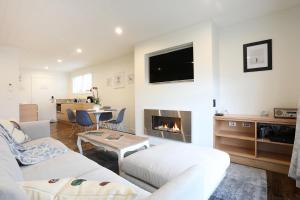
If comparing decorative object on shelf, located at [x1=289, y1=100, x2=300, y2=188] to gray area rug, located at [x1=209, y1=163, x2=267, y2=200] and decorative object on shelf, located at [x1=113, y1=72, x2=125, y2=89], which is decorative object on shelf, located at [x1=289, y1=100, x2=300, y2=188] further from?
decorative object on shelf, located at [x1=113, y1=72, x2=125, y2=89]

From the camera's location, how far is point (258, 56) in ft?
9.05

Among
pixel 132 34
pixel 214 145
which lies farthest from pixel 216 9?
pixel 214 145

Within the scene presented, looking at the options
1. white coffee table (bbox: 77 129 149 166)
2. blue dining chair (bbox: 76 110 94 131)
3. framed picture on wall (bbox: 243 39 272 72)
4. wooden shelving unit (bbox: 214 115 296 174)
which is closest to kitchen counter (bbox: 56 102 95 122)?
blue dining chair (bbox: 76 110 94 131)

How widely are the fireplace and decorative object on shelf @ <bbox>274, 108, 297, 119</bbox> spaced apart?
130 cm

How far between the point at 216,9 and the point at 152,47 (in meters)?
1.49

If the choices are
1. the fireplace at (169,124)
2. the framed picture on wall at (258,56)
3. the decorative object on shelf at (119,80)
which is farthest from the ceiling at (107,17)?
the fireplace at (169,124)

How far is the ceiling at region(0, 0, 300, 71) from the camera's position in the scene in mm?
2352

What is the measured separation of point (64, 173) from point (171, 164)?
2.98 feet

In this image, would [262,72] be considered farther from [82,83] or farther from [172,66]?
[82,83]

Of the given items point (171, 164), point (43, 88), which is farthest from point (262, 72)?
point (43, 88)

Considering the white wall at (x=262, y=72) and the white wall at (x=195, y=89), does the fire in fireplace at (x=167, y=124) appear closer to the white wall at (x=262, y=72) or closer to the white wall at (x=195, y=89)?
the white wall at (x=195, y=89)

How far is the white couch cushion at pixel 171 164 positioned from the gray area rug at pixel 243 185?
0.26 m

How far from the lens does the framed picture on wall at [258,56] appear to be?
8.76ft

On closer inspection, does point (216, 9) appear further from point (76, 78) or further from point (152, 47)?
point (76, 78)
